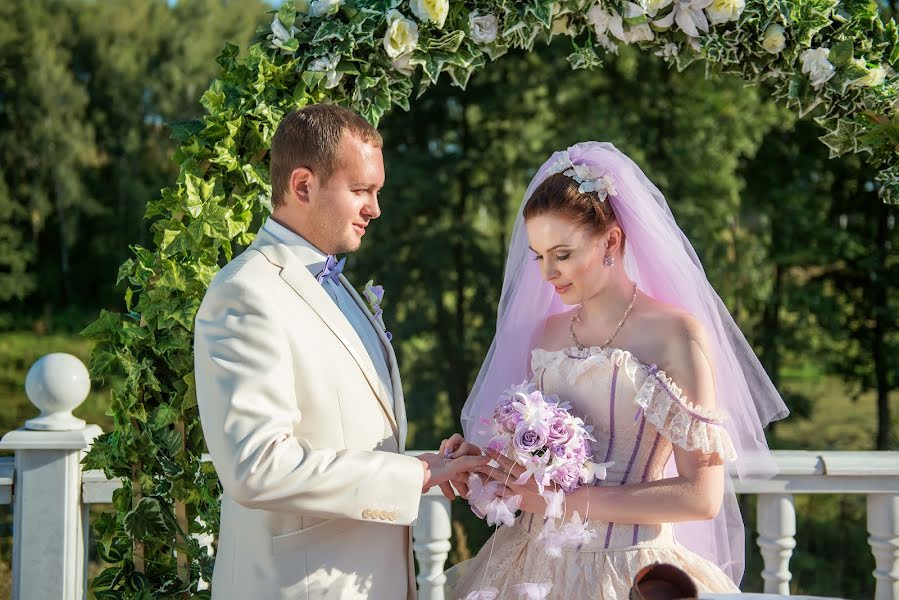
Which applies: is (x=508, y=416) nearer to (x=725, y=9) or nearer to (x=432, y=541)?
(x=432, y=541)

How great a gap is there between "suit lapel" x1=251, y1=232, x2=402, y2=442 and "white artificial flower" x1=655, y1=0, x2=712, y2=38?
1738 millimetres

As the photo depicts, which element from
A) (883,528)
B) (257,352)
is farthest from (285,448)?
(883,528)

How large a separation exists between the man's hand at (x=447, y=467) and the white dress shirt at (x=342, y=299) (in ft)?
0.65

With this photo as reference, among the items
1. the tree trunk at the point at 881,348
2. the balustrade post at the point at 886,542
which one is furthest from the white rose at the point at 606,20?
the tree trunk at the point at 881,348

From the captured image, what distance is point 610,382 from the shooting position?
2834mm

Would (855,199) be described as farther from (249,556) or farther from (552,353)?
(249,556)

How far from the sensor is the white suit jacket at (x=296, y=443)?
2270mm

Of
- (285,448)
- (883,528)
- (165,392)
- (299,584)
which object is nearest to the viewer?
(285,448)

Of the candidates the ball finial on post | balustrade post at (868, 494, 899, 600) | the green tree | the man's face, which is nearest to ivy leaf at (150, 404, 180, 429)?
the ball finial on post

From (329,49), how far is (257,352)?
137 cm

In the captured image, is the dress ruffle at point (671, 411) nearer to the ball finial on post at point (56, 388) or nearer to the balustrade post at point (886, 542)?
the balustrade post at point (886, 542)

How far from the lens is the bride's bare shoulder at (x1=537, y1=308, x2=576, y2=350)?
307 centimetres

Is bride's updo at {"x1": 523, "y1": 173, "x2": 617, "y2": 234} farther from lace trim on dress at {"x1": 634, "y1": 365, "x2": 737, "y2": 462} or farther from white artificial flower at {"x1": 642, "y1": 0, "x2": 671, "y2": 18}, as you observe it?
white artificial flower at {"x1": 642, "y1": 0, "x2": 671, "y2": 18}

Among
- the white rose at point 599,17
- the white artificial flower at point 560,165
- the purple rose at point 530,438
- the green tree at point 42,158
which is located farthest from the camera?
the green tree at point 42,158
